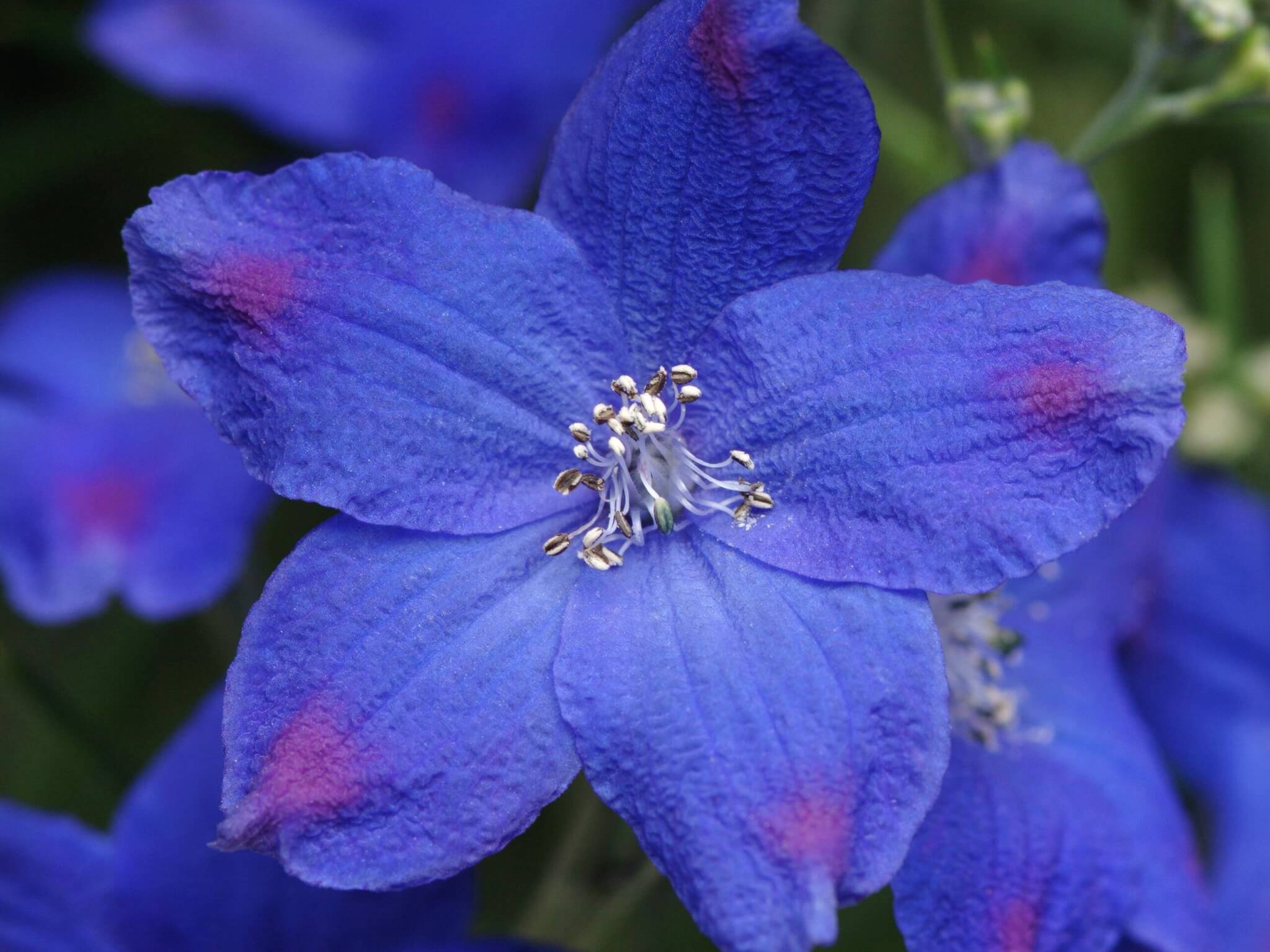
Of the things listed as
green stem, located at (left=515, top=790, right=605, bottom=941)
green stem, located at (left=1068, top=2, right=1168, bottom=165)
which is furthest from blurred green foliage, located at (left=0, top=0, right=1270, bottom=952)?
green stem, located at (left=1068, top=2, right=1168, bottom=165)

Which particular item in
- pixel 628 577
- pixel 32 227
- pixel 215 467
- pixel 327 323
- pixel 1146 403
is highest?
pixel 1146 403

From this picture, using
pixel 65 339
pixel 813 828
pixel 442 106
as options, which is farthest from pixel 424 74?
pixel 813 828

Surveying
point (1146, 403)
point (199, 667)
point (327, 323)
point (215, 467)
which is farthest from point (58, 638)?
point (1146, 403)

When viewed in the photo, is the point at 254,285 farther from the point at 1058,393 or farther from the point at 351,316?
the point at 1058,393

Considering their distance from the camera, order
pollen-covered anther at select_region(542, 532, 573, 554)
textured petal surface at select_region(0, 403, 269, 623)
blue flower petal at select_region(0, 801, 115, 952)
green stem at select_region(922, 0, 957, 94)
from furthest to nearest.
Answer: textured petal surface at select_region(0, 403, 269, 623) < green stem at select_region(922, 0, 957, 94) < blue flower petal at select_region(0, 801, 115, 952) < pollen-covered anther at select_region(542, 532, 573, 554)

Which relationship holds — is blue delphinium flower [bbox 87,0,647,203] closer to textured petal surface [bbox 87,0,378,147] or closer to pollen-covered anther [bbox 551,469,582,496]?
textured petal surface [bbox 87,0,378,147]

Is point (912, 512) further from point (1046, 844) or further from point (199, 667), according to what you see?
point (199, 667)

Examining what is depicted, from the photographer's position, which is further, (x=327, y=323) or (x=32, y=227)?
(x=32, y=227)
